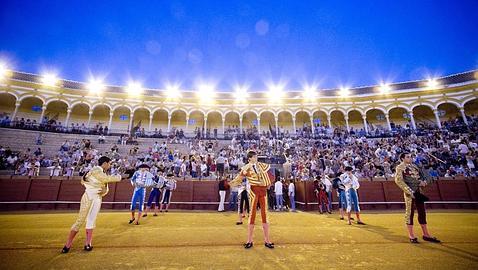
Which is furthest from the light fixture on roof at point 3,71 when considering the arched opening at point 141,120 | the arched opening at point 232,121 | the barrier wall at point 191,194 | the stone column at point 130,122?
the arched opening at point 232,121

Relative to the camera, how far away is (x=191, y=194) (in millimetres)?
11102

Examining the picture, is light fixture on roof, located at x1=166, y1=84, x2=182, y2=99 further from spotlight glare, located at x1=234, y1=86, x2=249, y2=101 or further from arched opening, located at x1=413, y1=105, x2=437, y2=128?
arched opening, located at x1=413, y1=105, x2=437, y2=128

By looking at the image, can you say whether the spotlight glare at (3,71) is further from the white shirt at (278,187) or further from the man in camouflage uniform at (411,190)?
the man in camouflage uniform at (411,190)

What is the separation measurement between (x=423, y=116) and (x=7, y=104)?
5288 centimetres

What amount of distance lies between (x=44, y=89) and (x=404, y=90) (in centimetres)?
4393

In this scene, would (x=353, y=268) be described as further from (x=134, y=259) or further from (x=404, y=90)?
(x=404, y=90)

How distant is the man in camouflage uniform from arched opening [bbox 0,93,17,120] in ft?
117

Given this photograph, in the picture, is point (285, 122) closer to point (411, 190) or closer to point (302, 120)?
point (302, 120)

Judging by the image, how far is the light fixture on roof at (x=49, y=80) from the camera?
82.8ft

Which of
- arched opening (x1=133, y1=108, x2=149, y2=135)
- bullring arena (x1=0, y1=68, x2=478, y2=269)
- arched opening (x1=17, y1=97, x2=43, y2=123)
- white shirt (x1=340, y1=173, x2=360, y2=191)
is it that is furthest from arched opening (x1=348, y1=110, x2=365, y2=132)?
arched opening (x1=17, y1=97, x2=43, y2=123)

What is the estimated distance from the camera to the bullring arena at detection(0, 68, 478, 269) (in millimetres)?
3404

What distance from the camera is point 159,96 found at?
2877cm

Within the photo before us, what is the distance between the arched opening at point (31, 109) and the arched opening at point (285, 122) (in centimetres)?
3116

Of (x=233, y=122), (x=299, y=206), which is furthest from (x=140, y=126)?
(x=299, y=206)
